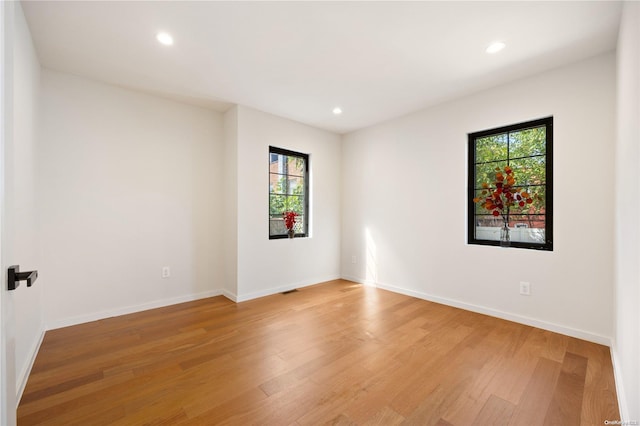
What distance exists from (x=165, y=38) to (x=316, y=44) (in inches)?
48.1

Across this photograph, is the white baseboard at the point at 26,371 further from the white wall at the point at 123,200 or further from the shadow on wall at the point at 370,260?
the shadow on wall at the point at 370,260

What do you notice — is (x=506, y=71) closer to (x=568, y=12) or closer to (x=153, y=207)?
(x=568, y=12)

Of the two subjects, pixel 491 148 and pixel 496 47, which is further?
pixel 491 148

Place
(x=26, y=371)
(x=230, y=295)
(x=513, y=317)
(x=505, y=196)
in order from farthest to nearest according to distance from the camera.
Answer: (x=230, y=295) → (x=505, y=196) → (x=513, y=317) → (x=26, y=371)

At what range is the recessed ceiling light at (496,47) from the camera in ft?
7.60

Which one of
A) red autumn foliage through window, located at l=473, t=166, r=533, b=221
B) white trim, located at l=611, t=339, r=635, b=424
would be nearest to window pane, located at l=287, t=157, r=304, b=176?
red autumn foliage through window, located at l=473, t=166, r=533, b=221

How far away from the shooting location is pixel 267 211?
3928 millimetres

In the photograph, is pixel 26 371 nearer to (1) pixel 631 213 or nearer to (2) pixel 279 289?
(2) pixel 279 289

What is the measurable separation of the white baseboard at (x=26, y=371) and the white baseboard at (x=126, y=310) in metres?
0.23

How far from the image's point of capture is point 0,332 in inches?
29.4

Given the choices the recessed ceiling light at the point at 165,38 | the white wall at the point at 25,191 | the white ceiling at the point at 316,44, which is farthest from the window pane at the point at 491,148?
the white wall at the point at 25,191

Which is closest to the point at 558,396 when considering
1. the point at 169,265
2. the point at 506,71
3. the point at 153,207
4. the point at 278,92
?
the point at 506,71

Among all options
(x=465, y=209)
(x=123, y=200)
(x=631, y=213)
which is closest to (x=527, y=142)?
(x=465, y=209)

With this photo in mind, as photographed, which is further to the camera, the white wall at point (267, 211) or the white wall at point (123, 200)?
the white wall at point (267, 211)
